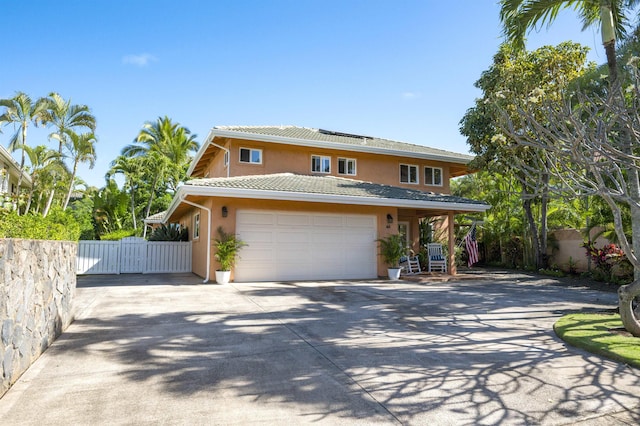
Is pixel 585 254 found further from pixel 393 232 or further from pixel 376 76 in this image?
pixel 376 76

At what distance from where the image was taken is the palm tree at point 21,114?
23.5 meters

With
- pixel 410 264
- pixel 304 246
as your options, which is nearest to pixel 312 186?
pixel 304 246

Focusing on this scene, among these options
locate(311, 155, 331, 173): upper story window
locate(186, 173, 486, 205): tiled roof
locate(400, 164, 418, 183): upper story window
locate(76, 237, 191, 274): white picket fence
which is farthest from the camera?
locate(400, 164, 418, 183): upper story window

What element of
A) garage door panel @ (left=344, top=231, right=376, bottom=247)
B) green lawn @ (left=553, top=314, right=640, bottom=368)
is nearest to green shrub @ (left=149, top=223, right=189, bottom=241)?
garage door panel @ (left=344, top=231, right=376, bottom=247)

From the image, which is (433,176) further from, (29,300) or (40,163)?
(40,163)

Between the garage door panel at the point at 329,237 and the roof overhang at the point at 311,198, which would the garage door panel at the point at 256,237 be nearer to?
the roof overhang at the point at 311,198

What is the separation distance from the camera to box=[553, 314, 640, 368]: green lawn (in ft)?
16.6

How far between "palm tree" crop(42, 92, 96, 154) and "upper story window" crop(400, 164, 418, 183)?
2201cm

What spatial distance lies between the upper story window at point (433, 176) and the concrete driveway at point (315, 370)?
11495 millimetres

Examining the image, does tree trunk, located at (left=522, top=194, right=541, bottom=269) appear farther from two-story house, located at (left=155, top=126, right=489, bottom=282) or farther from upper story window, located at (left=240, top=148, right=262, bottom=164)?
upper story window, located at (left=240, top=148, right=262, bottom=164)

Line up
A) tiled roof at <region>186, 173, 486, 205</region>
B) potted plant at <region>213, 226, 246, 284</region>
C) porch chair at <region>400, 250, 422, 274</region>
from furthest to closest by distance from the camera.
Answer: porch chair at <region>400, 250, 422, 274</region> < tiled roof at <region>186, 173, 486, 205</region> < potted plant at <region>213, 226, 246, 284</region>

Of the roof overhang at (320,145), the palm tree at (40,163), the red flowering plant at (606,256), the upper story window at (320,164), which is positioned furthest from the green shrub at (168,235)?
the red flowering plant at (606,256)

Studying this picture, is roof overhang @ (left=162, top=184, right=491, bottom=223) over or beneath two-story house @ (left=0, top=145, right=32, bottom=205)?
beneath

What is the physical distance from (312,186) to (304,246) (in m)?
2.17
